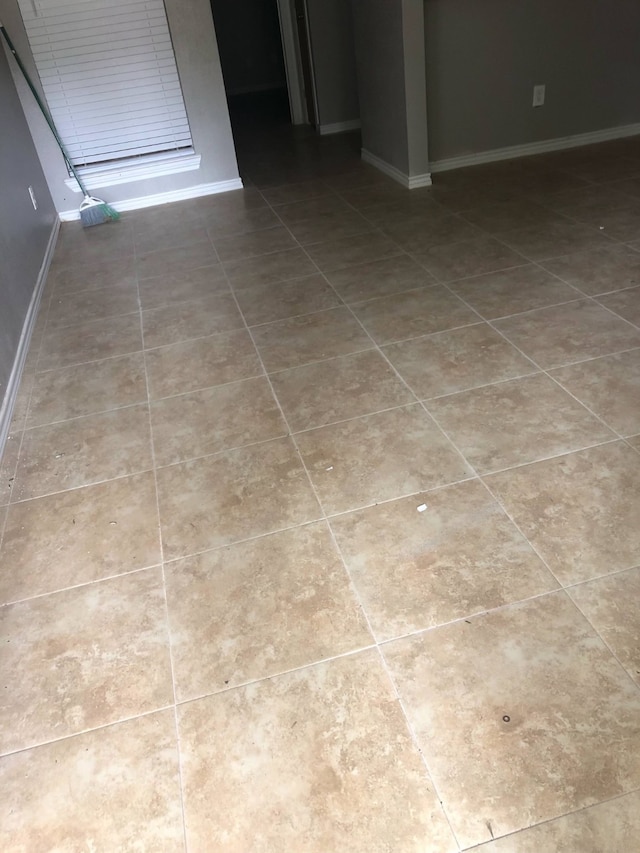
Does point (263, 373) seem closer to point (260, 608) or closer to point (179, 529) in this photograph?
point (179, 529)

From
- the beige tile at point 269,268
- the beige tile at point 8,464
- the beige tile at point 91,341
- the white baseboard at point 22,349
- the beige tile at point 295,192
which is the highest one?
the white baseboard at point 22,349

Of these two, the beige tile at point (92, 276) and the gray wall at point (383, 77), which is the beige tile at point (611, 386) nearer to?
the beige tile at point (92, 276)

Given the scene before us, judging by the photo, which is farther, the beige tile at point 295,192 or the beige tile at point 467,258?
the beige tile at point 295,192

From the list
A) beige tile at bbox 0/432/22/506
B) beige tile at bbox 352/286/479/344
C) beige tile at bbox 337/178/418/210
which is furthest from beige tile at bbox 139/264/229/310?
beige tile at bbox 337/178/418/210

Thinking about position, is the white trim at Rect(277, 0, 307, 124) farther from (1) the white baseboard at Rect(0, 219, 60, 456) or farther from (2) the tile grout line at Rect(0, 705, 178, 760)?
(2) the tile grout line at Rect(0, 705, 178, 760)

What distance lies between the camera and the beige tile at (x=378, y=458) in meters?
1.82

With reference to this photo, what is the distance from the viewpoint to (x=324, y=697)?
4.31 feet

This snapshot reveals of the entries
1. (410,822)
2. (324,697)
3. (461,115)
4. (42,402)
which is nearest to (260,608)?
(324,697)

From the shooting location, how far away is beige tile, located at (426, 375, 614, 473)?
6.23 feet

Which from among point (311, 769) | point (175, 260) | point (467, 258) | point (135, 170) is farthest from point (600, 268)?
point (135, 170)

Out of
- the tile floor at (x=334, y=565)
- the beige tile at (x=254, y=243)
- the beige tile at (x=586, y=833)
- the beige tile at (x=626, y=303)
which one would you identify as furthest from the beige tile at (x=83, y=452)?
the beige tile at (x=626, y=303)

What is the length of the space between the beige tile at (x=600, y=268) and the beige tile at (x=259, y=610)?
1758 mm

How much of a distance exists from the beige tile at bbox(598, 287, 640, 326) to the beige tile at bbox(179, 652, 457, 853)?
1787mm

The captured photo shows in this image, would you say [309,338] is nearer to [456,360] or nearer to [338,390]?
[338,390]
